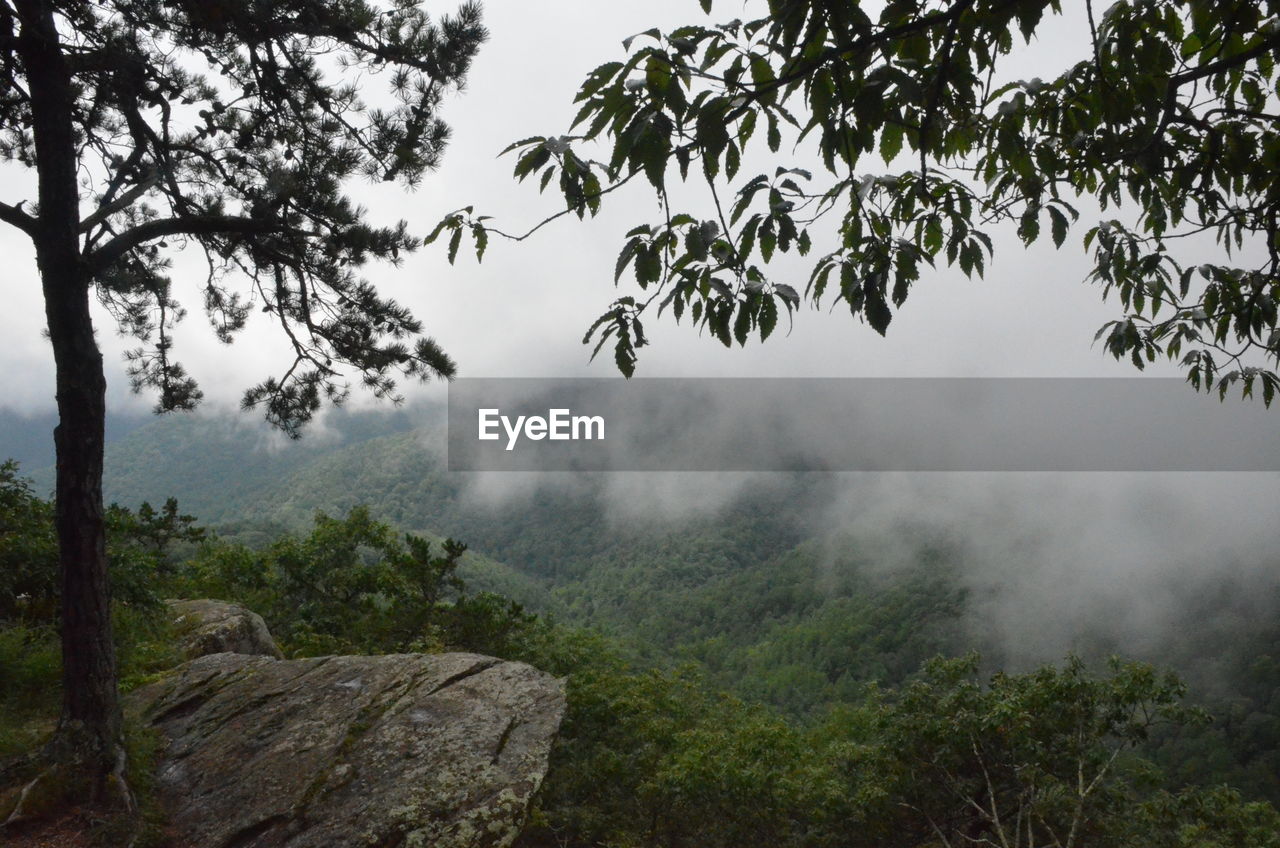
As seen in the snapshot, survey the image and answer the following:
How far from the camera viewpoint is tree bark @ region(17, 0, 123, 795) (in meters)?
3.71

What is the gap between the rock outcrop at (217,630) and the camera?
617 cm

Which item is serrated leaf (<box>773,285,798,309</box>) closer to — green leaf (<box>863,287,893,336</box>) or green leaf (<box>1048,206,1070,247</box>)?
green leaf (<box>863,287,893,336</box>)

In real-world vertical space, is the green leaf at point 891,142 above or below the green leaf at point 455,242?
above

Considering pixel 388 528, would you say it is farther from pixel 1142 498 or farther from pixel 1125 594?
pixel 1142 498

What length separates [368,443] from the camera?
3573 inches

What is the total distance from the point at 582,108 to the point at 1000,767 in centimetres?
1186

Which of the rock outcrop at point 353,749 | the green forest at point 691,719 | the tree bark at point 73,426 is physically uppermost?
the tree bark at point 73,426

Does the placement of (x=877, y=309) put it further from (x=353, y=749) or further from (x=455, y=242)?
(x=353, y=749)

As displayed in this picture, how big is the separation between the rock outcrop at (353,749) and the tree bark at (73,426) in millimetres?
612

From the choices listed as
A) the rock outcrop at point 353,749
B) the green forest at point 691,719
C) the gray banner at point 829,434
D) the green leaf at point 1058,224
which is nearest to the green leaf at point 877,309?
the green leaf at point 1058,224

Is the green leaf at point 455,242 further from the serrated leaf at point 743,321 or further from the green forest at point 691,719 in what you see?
the green forest at point 691,719

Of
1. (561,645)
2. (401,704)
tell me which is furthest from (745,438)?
(401,704)

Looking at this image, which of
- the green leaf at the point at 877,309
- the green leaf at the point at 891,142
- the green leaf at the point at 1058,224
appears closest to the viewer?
the green leaf at the point at 877,309

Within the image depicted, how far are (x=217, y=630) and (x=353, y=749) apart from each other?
9.82ft
